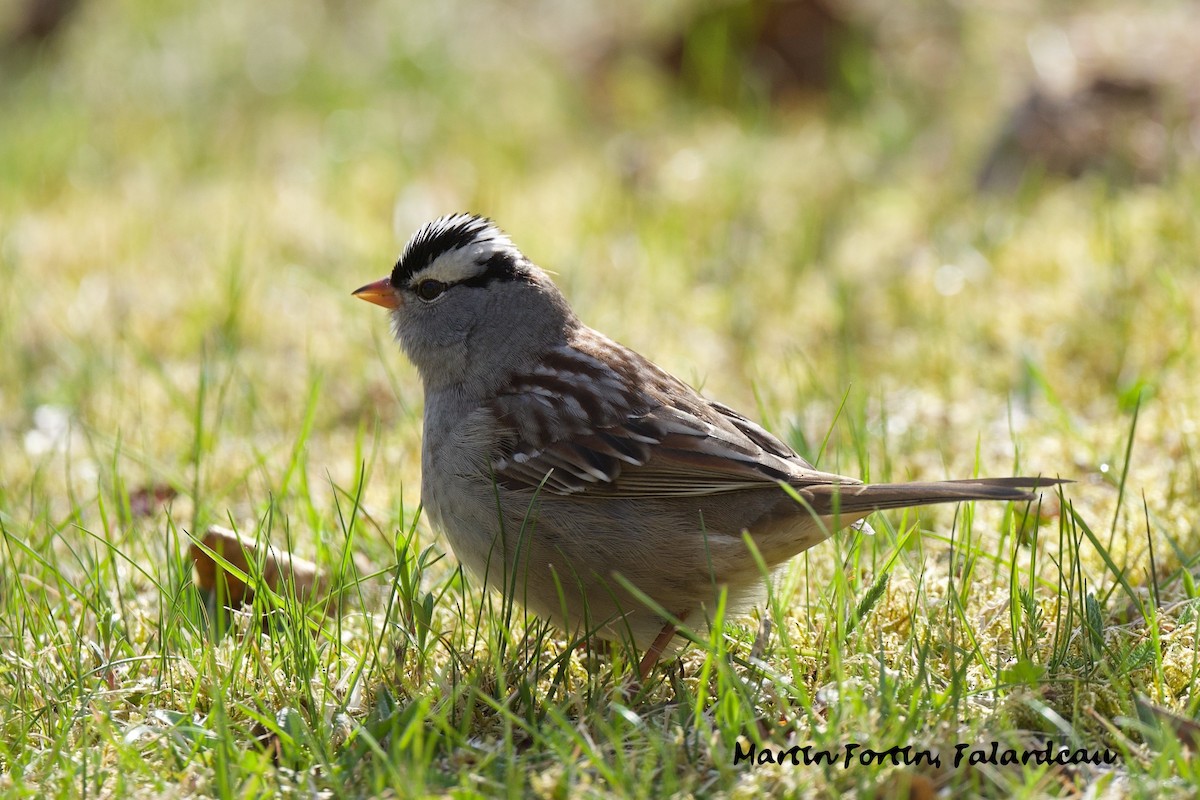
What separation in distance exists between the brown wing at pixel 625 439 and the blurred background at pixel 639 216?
254mm

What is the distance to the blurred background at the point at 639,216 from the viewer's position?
4.29m

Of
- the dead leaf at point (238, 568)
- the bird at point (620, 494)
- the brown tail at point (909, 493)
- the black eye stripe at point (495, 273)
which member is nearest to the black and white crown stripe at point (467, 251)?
the black eye stripe at point (495, 273)

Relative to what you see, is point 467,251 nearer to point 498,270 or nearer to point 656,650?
point 498,270

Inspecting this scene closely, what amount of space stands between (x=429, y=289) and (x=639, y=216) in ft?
8.38

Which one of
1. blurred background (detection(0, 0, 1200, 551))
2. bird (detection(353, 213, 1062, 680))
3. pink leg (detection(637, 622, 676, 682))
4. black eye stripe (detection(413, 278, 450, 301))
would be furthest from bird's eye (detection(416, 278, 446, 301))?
pink leg (detection(637, 622, 676, 682))

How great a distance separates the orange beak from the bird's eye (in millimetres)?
82

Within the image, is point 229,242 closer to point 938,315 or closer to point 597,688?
point 938,315

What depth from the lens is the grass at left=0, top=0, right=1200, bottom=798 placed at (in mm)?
2504

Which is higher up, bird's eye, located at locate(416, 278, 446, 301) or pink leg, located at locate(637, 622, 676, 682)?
bird's eye, located at locate(416, 278, 446, 301)

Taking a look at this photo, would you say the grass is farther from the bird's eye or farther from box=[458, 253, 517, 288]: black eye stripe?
box=[458, 253, 517, 288]: black eye stripe

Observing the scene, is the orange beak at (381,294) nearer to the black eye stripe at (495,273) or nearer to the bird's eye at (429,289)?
the bird's eye at (429,289)

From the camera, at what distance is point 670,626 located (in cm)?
289

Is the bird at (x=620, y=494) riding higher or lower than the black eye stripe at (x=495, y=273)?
lower

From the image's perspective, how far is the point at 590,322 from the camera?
5078mm
